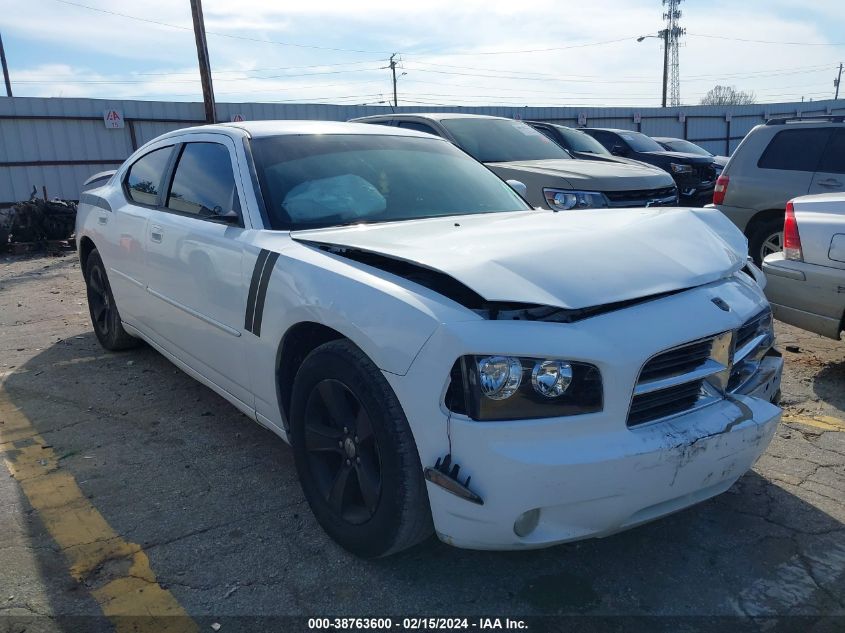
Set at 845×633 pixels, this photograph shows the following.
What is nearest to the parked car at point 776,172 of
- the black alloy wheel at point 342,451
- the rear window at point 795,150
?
the rear window at point 795,150

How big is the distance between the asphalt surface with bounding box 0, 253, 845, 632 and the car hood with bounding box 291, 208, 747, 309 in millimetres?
1034

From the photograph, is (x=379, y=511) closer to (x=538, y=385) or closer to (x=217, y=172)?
(x=538, y=385)

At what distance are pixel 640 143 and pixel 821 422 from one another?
37.2 ft

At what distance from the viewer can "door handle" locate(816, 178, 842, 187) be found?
6.74 meters

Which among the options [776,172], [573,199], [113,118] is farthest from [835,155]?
[113,118]

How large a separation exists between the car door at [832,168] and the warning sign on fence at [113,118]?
13382 mm

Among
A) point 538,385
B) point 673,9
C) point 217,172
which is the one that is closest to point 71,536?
point 217,172

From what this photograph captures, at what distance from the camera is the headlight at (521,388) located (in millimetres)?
2018

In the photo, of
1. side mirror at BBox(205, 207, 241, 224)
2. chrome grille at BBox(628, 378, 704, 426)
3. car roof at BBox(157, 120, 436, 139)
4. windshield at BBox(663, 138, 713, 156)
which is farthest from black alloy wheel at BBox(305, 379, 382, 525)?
windshield at BBox(663, 138, 713, 156)

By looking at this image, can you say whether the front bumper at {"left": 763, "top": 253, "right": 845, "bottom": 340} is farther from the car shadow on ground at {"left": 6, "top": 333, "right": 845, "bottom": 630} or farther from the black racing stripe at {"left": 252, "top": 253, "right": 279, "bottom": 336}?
the black racing stripe at {"left": 252, "top": 253, "right": 279, "bottom": 336}

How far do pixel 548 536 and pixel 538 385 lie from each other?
1.56ft

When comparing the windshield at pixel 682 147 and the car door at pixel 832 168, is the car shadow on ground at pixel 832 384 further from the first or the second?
the windshield at pixel 682 147

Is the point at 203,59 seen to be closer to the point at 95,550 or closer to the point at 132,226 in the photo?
the point at 132,226

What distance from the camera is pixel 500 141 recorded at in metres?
7.56
